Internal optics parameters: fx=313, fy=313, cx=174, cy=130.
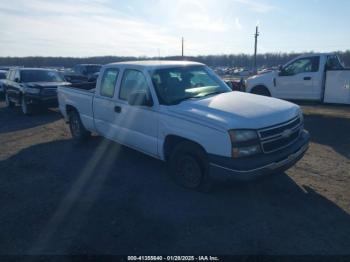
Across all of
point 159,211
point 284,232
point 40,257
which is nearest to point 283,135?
point 284,232

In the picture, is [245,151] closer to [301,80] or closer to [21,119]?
[301,80]

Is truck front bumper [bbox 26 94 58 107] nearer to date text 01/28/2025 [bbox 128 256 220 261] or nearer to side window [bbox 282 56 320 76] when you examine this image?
side window [bbox 282 56 320 76]

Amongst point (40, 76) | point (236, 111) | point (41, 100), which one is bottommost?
point (41, 100)

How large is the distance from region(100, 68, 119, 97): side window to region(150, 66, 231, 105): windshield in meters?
1.11

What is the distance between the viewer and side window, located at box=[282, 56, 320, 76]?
1042cm

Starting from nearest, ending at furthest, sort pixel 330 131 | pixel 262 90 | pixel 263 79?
pixel 330 131 < pixel 263 79 < pixel 262 90

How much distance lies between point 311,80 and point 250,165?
7695 millimetres

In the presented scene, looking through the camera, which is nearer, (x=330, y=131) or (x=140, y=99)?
(x=140, y=99)

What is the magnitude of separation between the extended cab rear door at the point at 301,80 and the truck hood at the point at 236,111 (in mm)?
6178

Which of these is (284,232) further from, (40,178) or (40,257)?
(40,178)

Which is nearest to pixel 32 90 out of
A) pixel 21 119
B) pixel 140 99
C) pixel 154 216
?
pixel 21 119

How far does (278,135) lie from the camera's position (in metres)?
4.38

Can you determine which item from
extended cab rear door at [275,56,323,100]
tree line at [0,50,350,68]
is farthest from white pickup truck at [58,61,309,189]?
tree line at [0,50,350,68]

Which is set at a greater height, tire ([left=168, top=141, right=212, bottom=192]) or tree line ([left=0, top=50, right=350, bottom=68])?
tree line ([left=0, top=50, right=350, bottom=68])
